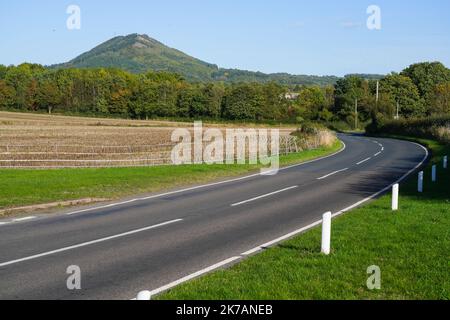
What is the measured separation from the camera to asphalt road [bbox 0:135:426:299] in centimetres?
803

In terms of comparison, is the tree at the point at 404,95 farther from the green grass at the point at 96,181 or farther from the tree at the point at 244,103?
the green grass at the point at 96,181

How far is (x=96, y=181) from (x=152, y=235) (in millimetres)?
9969

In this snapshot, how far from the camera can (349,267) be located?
326 inches

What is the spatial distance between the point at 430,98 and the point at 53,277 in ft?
368

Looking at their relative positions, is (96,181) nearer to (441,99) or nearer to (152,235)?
(152,235)

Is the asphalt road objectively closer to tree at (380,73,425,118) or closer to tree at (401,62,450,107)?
tree at (380,73,425,118)

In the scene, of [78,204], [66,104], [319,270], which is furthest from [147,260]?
[66,104]

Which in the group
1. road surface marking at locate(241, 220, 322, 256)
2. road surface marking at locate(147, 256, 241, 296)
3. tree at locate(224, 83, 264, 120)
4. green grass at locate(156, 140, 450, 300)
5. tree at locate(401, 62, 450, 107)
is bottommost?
road surface marking at locate(241, 220, 322, 256)

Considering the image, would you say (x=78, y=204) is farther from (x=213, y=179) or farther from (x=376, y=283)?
(x=376, y=283)

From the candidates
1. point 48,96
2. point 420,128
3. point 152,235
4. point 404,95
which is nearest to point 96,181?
point 152,235

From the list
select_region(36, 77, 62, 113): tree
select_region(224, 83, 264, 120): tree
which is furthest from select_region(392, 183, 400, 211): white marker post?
select_region(36, 77, 62, 113): tree

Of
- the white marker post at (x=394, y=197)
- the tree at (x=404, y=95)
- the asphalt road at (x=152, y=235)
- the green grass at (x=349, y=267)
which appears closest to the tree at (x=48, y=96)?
the tree at (x=404, y=95)

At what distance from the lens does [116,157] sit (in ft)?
106

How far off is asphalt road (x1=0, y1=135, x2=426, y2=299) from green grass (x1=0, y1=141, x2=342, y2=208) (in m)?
1.74
